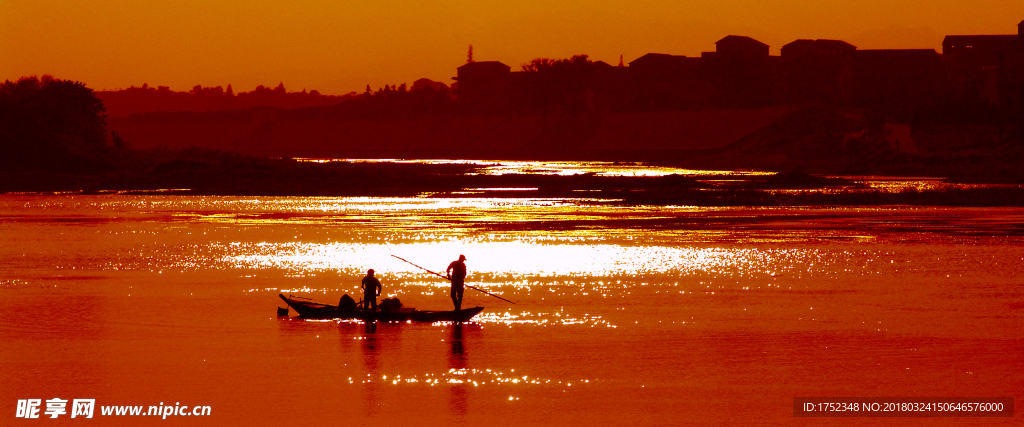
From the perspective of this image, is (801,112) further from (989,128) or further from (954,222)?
(954,222)

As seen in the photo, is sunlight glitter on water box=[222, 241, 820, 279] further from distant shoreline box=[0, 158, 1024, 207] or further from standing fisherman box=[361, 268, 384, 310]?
distant shoreline box=[0, 158, 1024, 207]

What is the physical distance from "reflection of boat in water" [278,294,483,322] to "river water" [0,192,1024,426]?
0.26 metres

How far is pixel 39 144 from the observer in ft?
238

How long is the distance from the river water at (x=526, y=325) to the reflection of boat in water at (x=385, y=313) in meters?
0.26

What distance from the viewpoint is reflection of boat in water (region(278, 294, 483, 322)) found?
1852cm

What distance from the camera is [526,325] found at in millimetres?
18250

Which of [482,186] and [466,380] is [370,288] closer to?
[466,380]

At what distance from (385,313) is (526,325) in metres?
2.36

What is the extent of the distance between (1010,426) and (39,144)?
71.0 m

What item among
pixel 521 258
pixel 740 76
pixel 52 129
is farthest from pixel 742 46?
pixel 521 258

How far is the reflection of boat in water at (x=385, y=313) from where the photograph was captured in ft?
60.7

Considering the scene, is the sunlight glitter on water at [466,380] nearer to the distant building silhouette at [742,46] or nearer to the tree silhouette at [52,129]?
the tree silhouette at [52,129]

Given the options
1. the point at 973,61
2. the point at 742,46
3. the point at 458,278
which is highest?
the point at 742,46

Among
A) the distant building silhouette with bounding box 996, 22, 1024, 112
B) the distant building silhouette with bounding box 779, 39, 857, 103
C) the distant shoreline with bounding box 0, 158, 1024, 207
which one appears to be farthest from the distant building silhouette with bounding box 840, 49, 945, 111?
the distant shoreline with bounding box 0, 158, 1024, 207
